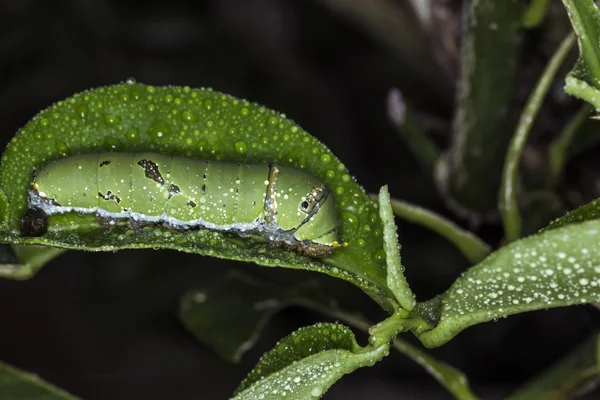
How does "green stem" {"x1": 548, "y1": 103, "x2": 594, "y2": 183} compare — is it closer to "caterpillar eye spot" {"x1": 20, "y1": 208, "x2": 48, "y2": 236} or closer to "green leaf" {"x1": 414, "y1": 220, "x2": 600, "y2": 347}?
"green leaf" {"x1": 414, "y1": 220, "x2": 600, "y2": 347}

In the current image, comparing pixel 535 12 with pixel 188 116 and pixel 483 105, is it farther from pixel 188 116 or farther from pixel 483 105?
pixel 188 116

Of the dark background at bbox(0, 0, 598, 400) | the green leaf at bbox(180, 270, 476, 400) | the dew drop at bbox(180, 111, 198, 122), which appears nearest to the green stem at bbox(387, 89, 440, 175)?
the dark background at bbox(0, 0, 598, 400)

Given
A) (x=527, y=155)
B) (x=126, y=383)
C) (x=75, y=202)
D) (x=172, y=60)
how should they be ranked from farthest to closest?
1. (x=172, y=60)
2. (x=126, y=383)
3. (x=527, y=155)
4. (x=75, y=202)

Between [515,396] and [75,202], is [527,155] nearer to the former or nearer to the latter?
[515,396]

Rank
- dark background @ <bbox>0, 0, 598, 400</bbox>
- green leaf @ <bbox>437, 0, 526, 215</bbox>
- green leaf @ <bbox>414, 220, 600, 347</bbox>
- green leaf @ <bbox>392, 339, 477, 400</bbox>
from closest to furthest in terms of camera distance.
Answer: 1. green leaf @ <bbox>414, 220, 600, 347</bbox>
2. green leaf @ <bbox>392, 339, 477, 400</bbox>
3. green leaf @ <bbox>437, 0, 526, 215</bbox>
4. dark background @ <bbox>0, 0, 598, 400</bbox>

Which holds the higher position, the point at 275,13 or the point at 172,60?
the point at 275,13

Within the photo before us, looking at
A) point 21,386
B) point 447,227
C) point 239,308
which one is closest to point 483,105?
point 447,227

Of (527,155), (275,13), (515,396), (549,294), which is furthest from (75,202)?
(275,13)
